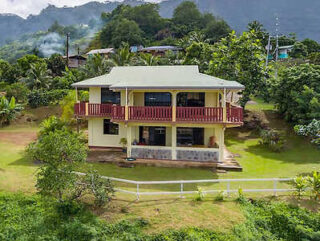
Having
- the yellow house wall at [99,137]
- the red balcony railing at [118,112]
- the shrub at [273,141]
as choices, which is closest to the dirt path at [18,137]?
the yellow house wall at [99,137]

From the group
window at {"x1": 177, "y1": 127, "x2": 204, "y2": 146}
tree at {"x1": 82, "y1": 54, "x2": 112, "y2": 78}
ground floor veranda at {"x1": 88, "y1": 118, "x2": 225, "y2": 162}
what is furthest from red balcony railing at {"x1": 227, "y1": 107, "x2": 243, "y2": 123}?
tree at {"x1": 82, "y1": 54, "x2": 112, "y2": 78}

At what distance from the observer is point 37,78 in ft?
116

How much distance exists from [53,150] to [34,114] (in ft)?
77.1

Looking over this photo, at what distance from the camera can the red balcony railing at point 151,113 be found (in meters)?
15.8

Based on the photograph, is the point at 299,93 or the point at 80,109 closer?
the point at 80,109

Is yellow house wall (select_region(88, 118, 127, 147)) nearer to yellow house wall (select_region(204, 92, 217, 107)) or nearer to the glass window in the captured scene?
the glass window

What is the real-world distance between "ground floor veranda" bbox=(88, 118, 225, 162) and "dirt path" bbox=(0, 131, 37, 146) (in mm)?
6964

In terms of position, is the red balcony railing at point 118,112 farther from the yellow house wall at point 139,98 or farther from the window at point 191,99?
the window at point 191,99

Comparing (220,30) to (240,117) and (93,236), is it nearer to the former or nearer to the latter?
(240,117)

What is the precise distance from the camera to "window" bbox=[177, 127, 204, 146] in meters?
17.9

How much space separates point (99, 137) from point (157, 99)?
17.8ft

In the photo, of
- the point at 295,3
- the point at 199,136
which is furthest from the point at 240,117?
the point at 295,3

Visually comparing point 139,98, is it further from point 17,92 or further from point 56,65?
point 56,65

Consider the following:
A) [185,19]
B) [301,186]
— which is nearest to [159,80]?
[301,186]
